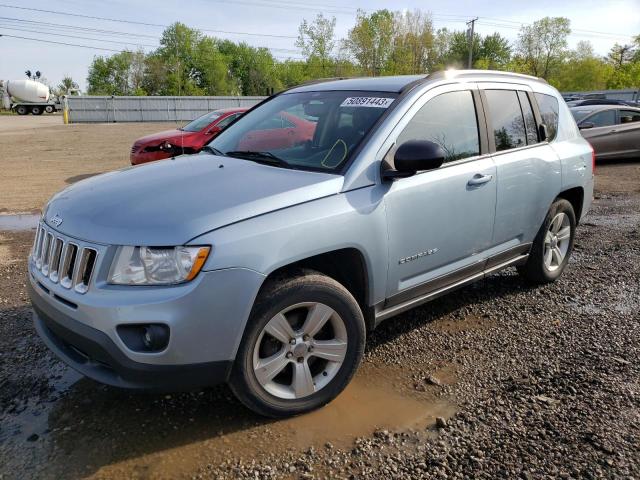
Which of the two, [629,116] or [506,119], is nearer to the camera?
[506,119]

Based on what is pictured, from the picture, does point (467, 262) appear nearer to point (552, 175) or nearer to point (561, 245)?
point (552, 175)

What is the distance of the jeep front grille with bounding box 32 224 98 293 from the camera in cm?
246

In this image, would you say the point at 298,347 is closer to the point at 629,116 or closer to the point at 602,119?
the point at 602,119

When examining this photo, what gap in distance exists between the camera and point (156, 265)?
2359mm

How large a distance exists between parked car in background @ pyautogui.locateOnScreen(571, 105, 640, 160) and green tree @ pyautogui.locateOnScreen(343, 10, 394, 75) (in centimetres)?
5171

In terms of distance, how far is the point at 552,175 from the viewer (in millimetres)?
4316

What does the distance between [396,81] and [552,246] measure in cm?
226

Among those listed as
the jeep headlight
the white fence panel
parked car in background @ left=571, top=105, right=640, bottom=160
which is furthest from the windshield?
the white fence panel

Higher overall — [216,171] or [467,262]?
[216,171]

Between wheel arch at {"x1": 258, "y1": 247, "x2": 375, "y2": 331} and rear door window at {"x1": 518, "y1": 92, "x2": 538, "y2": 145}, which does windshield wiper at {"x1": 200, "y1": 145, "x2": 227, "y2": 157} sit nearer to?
wheel arch at {"x1": 258, "y1": 247, "x2": 375, "y2": 331}

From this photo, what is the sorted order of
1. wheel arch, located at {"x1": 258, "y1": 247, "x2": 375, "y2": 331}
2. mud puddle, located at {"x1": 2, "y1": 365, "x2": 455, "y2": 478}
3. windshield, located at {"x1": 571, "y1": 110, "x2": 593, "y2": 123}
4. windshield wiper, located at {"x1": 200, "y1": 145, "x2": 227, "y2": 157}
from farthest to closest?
1. windshield, located at {"x1": 571, "y1": 110, "x2": 593, "y2": 123}
2. windshield wiper, located at {"x1": 200, "y1": 145, "x2": 227, "y2": 157}
3. wheel arch, located at {"x1": 258, "y1": 247, "x2": 375, "y2": 331}
4. mud puddle, located at {"x1": 2, "y1": 365, "x2": 455, "y2": 478}

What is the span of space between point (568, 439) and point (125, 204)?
255cm

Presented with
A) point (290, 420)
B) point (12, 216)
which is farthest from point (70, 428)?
point (12, 216)

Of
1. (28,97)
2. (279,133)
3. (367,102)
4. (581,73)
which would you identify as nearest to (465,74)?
(367,102)
